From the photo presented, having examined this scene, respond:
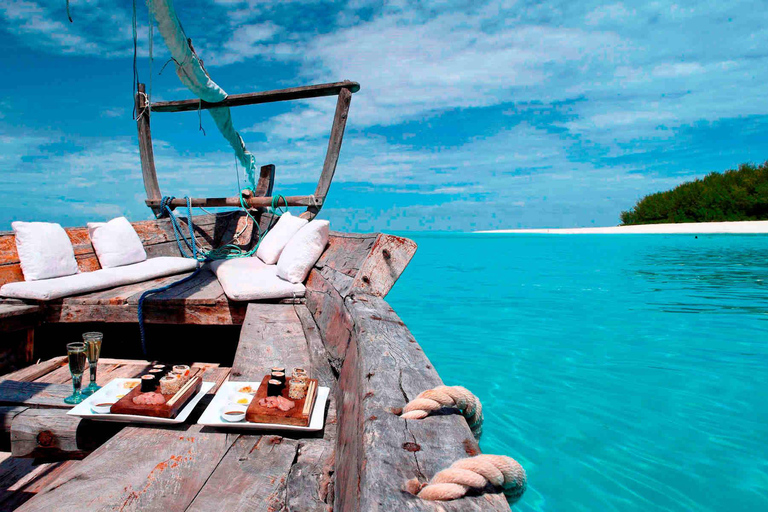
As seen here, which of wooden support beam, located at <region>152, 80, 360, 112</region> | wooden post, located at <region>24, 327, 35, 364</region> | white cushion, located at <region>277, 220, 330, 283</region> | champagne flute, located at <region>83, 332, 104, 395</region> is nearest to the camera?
champagne flute, located at <region>83, 332, 104, 395</region>

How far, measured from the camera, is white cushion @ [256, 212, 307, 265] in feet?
15.0

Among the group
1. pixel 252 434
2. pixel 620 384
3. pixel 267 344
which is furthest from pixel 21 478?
pixel 620 384

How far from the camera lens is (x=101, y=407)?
1621mm

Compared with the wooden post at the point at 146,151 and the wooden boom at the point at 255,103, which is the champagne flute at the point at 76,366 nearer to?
the wooden boom at the point at 255,103

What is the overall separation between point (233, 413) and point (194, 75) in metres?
4.13

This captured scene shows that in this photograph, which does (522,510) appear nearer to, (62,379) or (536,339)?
(62,379)

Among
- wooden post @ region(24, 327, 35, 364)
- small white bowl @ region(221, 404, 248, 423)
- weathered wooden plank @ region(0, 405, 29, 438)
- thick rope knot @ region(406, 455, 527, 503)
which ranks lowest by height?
wooden post @ region(24, 327, 35, 364)

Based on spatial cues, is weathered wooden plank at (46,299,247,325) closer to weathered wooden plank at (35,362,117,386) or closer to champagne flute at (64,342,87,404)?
weathered wooden plank at (35,362,117,386)

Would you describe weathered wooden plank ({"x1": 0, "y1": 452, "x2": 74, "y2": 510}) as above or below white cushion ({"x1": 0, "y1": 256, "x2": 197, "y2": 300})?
below

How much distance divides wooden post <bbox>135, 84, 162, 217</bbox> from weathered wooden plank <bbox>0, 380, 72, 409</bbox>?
15.2 feet

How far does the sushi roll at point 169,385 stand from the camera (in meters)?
1.64

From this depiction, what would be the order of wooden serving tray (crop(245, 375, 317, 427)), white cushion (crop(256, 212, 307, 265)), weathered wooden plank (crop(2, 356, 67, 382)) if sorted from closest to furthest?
wooden serving tray (crop(245, 375, 317, 427)) < weathered wooden plank (crop(2, 356, 67, 382)) < white cushion (crop(256, 212, 307, 265))

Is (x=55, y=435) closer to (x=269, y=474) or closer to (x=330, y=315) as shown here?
(x=269, y=474)

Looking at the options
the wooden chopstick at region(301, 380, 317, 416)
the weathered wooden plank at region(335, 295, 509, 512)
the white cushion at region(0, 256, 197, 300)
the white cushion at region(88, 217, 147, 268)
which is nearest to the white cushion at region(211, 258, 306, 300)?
the white cushion at region(0, 256, 197, 300)
